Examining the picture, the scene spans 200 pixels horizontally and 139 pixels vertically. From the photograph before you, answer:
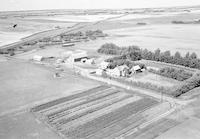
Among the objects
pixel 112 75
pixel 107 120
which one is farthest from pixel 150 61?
pixel 107 120

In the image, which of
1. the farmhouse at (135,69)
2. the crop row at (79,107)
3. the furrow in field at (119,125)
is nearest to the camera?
the furrow in field at (119,125)

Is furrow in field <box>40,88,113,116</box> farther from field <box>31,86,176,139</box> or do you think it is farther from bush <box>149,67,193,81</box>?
bush <box>149,67,193,81</box>

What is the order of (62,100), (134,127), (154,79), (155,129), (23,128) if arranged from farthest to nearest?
(154,79) → (62,100) → (23,128) → (134,127) → (155,129)

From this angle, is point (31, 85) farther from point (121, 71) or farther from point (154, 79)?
point (154, 79)

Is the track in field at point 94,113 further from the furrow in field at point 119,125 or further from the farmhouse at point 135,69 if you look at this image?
the farmhouse at point 135,69

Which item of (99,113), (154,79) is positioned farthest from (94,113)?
(154,79)

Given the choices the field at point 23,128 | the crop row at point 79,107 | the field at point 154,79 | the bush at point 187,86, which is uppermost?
the bush at point 187,86

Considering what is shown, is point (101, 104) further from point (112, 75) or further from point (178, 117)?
point (112, 75)

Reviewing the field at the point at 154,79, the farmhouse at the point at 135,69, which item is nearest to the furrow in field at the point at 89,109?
the field at the point at 154,79
